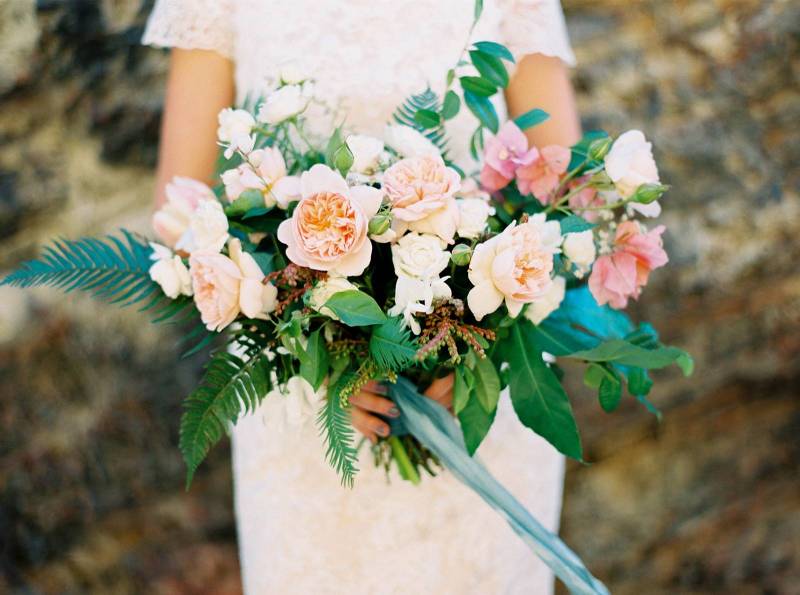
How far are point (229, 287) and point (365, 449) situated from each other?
508 millimetres

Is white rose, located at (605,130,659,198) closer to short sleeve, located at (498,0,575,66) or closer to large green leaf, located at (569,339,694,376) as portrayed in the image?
large green leaf, located at (569,339,694,376)

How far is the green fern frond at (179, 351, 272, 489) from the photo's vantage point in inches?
38.4

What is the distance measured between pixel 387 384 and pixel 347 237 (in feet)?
1.03

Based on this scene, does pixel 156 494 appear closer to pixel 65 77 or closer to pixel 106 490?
pixel 106 490

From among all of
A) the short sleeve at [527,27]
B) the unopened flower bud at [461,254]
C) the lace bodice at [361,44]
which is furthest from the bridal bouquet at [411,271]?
the short sleeve at [527,27]

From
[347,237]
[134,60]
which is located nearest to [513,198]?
[347,237]

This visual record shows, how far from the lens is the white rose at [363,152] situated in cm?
98

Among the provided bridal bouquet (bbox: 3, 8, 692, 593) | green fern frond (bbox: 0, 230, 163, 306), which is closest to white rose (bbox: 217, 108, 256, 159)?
bridal bouquet (bbox: 3, 8, 692, 593)

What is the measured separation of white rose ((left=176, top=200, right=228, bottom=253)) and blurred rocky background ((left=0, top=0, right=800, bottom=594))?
117 centimetres

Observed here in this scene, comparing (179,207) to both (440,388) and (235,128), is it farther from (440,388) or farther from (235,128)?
(440,388)

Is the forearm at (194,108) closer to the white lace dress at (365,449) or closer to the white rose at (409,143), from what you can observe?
the white lace dress at (365,449)

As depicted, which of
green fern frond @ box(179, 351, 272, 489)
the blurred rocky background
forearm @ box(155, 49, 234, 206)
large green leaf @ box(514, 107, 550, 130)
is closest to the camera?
green fern frond @ box(179, 351, 272, 489)

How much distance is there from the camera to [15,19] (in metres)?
1.83

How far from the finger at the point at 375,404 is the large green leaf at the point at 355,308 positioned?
0.83ft
